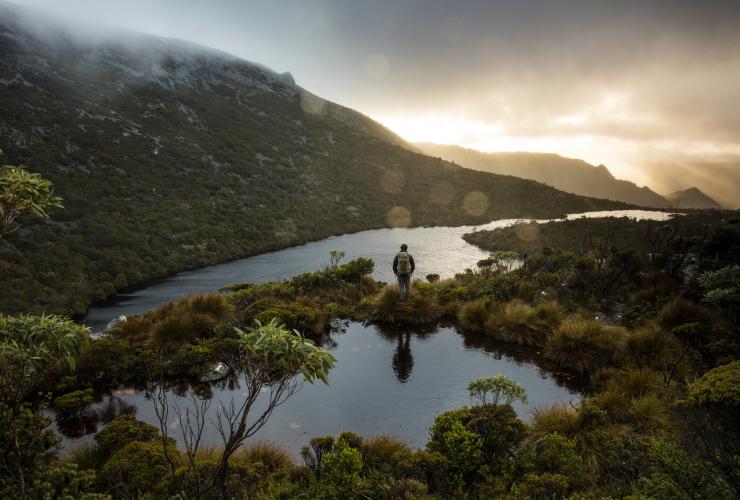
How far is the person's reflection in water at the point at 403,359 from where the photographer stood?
10.0m

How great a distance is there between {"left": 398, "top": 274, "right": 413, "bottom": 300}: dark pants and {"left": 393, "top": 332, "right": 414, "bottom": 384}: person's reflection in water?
7.21 ft

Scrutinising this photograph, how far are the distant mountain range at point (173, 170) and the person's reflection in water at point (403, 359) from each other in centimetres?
1473

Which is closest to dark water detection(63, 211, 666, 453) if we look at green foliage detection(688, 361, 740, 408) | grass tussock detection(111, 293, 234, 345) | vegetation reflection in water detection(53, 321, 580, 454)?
vegetation reflection in water detection(53, 321, 580, 454)

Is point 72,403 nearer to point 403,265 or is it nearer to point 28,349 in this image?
point 28,349

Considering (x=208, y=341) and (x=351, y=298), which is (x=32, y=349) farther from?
(x=351, y=298)

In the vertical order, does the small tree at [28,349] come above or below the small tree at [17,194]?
below

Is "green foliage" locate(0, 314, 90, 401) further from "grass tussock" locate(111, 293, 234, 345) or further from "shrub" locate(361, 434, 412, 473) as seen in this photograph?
"grass tussock" locate(111, 293, 234, 345)

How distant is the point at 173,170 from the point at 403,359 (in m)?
34.7

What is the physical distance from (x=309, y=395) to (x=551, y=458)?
17.3ft

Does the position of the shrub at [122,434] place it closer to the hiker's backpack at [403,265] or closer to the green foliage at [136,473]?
the green foliage at [136,473]

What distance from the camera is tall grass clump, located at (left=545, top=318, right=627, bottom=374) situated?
1016 centimetres

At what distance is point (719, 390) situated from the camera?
4789mm

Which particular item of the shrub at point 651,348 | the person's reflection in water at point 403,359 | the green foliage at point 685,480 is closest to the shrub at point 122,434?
the person's reflection in water at point 403,359

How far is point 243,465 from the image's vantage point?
580cm
